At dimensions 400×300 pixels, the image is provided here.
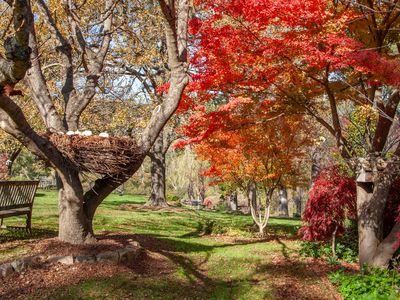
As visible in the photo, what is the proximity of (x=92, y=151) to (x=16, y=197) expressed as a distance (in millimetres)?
2750

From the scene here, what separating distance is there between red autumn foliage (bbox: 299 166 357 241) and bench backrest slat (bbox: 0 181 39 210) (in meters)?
6.07

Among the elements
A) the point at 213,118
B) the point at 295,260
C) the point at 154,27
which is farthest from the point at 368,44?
the point at 154,27

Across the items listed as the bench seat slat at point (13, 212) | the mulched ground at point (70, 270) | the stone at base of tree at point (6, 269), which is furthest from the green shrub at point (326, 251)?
the bench seat slat at point (13, 212)

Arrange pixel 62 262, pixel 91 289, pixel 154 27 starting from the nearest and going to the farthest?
pixel 91 289 → pixel 62 262 → pixel 154 27

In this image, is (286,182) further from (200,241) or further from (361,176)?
(361,176)

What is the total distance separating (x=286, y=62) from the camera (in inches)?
323

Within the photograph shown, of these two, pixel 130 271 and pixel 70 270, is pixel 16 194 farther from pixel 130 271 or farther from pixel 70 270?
pixel 130 271

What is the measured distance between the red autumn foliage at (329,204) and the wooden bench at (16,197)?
6053mm

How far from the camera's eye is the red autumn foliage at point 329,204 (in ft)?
27.5

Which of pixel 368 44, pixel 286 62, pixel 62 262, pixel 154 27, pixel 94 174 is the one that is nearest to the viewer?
pixel 62 262

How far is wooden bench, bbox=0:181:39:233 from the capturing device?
7.43m

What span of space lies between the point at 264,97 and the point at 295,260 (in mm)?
4009

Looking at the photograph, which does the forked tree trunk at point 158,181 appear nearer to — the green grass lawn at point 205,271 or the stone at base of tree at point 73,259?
the green grass lawn at point 205,271

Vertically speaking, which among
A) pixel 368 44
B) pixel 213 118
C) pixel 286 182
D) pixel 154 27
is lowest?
pixel 286 182
